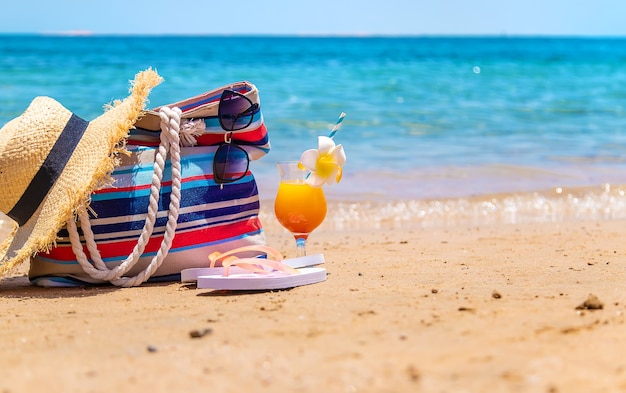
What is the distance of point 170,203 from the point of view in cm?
270

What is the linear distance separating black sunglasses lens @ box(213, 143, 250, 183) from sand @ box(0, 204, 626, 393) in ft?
1.35

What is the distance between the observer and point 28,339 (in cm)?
206

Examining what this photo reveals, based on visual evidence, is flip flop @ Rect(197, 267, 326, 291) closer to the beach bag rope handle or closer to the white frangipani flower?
the beach bag rope handle

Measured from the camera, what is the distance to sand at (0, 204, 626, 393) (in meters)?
1.62

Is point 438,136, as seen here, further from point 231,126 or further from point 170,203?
point 170,203

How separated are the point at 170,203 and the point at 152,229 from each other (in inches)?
4.3

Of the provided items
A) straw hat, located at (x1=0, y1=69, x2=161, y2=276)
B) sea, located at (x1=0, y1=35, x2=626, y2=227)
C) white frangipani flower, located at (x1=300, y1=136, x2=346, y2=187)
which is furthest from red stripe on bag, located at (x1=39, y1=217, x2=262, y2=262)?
sea, located at (x1=0, y1=35, x2=626, y2=227)

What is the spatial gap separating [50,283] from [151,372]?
124cm

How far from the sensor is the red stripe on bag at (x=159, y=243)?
2.71 m

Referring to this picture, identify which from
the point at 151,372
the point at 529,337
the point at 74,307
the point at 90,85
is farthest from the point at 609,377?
the point at 90,85

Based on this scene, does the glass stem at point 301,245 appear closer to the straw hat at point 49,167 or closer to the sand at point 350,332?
the sand at point 350,332

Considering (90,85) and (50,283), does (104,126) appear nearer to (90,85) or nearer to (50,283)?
(50,283)

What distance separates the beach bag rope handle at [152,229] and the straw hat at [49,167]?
9 centimetres

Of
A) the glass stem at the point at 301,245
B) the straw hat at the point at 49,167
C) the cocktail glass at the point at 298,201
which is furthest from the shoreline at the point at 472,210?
the straw hat at the point at 49,167
